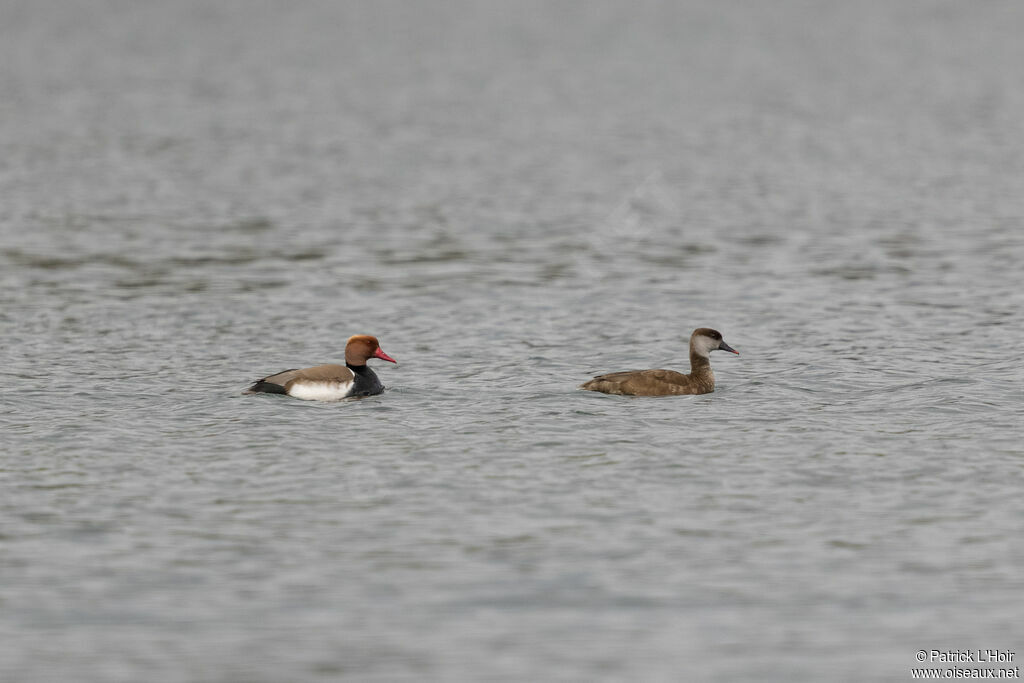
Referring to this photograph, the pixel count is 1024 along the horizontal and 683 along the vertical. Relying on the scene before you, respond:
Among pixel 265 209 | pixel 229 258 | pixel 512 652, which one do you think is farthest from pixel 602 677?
pixel 265 209

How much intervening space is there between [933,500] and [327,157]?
32.8 metres

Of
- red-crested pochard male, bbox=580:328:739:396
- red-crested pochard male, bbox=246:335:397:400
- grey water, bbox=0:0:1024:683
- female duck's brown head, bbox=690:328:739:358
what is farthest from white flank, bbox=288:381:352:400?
female duck's brown head, bbox=690:328:739:358

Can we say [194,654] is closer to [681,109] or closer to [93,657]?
[93,657]

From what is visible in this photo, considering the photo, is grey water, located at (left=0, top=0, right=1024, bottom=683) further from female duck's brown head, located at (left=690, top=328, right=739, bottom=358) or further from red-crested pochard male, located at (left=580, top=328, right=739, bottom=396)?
female duck's brown head, located at (left=690, top=328, right=739, bottom=358)

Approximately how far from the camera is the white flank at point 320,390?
63.0 feet

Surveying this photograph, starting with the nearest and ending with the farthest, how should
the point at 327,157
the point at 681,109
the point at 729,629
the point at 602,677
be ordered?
the point at 602,677
the point at 729,629
the point at 327,157
the point at 681,109

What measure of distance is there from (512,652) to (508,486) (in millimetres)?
4214

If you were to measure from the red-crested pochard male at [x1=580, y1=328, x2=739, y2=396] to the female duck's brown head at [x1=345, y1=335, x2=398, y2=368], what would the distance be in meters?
2.66

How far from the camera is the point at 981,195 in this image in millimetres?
37594

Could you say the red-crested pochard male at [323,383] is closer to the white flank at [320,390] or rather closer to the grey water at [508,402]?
the white flank at [320,390]

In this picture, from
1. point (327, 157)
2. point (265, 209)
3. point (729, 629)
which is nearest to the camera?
point (729, 629)

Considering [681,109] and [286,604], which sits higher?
[681,109]

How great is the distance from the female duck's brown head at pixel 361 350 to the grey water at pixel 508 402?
1.80 ft

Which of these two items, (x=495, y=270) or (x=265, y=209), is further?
(x=265, y=209)
